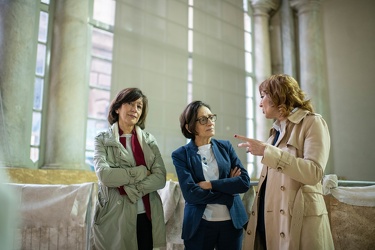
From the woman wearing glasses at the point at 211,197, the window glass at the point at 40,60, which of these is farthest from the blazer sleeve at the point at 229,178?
the window glass at the point at 40,60

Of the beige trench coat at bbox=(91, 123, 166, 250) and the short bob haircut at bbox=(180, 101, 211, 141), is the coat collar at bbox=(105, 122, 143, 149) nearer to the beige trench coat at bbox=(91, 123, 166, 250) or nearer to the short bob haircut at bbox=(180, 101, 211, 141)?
the beige trench coat at bbox=(91, 123, 166, 250)

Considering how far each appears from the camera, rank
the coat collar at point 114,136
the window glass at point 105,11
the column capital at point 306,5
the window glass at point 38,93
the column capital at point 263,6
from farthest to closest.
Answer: the column capital at point 263,6, the column capital at point 306,5, the window glass at point 105,11, the window glass at point 38,93, the coat collar at point 114,136

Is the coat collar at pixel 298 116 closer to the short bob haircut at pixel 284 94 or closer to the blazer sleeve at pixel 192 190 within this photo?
the short bob haircut at pixel 284 94

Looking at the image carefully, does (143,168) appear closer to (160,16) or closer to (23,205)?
(23,205)

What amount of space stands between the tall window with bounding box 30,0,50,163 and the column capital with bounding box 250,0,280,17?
193 inches

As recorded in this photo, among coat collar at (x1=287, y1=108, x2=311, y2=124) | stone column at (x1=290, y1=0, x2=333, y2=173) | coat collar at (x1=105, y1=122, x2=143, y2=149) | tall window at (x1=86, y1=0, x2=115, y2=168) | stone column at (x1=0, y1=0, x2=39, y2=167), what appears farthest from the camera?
stone column at (x1=290, y1=0, x2=333, y2=173)

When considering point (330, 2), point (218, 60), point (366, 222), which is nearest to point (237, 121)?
point (218, 60)

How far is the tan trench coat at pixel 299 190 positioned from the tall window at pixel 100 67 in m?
4.26

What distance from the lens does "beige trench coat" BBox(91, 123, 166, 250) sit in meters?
2.18

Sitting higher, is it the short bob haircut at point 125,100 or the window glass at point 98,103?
the window glass at point 98,103

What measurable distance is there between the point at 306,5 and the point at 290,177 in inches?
296

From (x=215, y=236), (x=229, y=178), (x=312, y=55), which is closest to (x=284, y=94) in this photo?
(x=229, y=178)

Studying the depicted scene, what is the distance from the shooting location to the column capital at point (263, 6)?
858cm

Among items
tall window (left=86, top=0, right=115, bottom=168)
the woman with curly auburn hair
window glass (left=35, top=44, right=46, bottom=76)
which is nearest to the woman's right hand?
the woman with curly auburn hair
